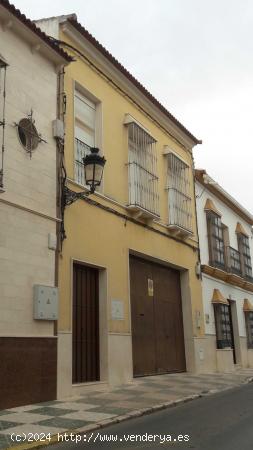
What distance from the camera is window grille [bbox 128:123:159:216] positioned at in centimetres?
1172

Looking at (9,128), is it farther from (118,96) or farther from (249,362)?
(249,362)

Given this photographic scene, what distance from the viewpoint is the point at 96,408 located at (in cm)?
723

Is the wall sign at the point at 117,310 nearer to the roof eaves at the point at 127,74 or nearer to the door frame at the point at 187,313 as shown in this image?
the door frame at the point at 187,313

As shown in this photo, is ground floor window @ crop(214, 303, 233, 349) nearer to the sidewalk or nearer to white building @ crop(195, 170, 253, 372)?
white building @ crop(195, 170, 253, 372)

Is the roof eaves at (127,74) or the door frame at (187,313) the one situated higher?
the roof eaves at (127,74)

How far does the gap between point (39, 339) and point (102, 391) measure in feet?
7.12

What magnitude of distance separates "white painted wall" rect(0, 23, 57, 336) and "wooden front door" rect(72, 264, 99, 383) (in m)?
1.27

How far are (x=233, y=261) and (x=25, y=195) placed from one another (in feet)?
40.1

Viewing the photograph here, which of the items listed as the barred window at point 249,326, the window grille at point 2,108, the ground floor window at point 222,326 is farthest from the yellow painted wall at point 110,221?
the barred window at point 249,326

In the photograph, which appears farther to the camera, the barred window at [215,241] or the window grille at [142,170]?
the barred window at [215,241]

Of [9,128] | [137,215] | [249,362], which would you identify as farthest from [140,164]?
[249,362]

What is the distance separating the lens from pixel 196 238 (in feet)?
49.9

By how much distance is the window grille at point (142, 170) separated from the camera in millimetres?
11719

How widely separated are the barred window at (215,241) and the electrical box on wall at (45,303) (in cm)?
910
